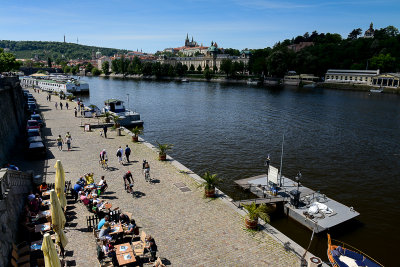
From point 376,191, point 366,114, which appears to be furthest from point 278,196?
point 366,114

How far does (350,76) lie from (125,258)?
520 feet

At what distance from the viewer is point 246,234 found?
45.0 feet

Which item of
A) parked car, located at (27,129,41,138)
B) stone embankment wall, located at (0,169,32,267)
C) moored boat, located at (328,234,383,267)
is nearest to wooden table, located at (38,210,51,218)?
stone embankment wall, located at (0,169,32,267)

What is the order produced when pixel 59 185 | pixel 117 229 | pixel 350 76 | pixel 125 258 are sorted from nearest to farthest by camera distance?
pixel 125 258 < pixel 117 229 < pixel 59 185 < pixel 350 76

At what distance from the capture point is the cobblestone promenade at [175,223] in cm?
1191

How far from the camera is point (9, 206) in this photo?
1184 centimetres

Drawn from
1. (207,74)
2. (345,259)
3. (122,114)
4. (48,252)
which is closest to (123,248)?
(48,252)

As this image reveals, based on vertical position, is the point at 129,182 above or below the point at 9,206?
below

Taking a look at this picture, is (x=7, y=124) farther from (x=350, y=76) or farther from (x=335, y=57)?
(x=335, y=57)

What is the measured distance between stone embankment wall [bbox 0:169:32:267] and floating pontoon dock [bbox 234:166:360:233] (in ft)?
38.4

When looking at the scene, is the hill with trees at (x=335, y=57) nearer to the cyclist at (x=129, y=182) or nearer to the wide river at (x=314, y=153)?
the wide river at (x=314, y=153)

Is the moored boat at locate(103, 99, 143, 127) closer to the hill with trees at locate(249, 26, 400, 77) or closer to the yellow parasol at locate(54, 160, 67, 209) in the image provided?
the yellow parasol at locate(54, 160, 67, 209)

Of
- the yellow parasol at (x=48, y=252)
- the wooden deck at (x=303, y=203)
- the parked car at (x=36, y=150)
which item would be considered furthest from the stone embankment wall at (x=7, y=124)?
the wooden deck at (x=303, y=203)

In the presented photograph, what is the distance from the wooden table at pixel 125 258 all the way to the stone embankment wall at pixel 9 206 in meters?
3.98
